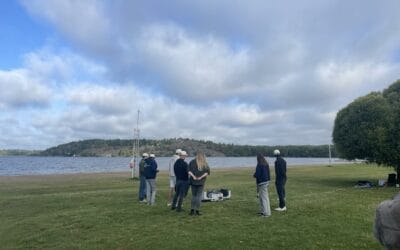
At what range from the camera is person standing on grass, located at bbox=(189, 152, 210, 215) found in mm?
17219

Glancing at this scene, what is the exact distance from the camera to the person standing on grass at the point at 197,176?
17219mm

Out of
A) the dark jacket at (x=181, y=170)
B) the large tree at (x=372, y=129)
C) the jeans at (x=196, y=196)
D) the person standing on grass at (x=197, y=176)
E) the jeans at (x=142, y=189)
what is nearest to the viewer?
the person standing on grass at (x=197, y=176)

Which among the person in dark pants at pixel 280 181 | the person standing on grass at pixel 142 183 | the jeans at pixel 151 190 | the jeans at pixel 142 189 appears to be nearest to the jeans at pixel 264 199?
the person in dark pants at pixel 280 181

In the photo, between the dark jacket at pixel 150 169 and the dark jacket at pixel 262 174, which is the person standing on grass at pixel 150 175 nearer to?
the dark jacket at pixel 150 169

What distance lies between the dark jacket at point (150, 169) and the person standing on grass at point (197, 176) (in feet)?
10.7

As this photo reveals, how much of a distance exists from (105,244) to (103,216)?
176 inches

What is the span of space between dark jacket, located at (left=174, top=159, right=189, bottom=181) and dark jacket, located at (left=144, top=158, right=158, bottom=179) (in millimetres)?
2094

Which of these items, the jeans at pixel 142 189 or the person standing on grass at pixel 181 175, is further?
the jeans at pixel 142 189

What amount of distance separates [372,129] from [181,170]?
1927cm

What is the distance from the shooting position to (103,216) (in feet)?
59.9

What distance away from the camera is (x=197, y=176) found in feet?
56.5

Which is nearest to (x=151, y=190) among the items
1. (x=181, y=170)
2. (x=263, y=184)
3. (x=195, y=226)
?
(x=181, y=170)

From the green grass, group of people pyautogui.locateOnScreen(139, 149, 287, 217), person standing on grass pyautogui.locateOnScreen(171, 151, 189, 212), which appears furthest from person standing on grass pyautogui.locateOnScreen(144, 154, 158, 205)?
person standing on grass pyautogui.locateOnScreen(171, 151, 189, 212)

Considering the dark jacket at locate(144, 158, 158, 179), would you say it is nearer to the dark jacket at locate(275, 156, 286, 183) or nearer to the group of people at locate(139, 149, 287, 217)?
the group of people at locate(139, 149, 287, 217)
